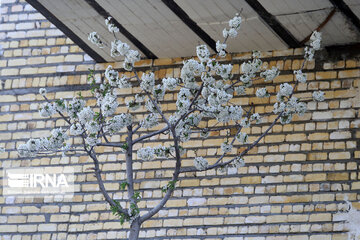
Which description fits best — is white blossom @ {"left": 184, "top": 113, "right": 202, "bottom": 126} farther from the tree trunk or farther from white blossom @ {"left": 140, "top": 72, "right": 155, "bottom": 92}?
the tree trunk

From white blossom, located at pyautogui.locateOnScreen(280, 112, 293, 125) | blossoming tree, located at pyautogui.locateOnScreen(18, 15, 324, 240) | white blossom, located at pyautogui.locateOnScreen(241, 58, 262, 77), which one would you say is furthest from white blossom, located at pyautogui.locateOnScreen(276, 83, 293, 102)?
white blossom, located at pyautogui.locateOnScreen(241, 58, 262, 77)

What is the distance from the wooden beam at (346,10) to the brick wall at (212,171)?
0.52 meters

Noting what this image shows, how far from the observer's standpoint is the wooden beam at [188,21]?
6.58 meters

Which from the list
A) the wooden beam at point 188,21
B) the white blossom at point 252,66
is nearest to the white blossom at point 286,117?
the white blossom at point 252,66

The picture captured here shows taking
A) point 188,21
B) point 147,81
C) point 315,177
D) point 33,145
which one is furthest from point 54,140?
point 315,177

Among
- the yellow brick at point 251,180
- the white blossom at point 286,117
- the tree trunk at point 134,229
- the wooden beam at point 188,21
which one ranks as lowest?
the tree trunk at point 134,229

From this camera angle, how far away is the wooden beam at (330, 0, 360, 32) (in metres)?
6.16

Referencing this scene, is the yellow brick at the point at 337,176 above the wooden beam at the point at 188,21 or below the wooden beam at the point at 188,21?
below

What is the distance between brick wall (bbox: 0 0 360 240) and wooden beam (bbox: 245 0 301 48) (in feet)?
0.49

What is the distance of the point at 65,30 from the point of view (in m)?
7.15

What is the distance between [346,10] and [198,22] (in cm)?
117

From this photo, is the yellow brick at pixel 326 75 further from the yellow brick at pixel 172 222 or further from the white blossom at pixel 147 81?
the white blossom at pixel 147 81

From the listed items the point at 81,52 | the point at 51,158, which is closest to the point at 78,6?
the point at 81,52

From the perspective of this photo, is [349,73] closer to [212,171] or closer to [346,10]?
[346,10]
